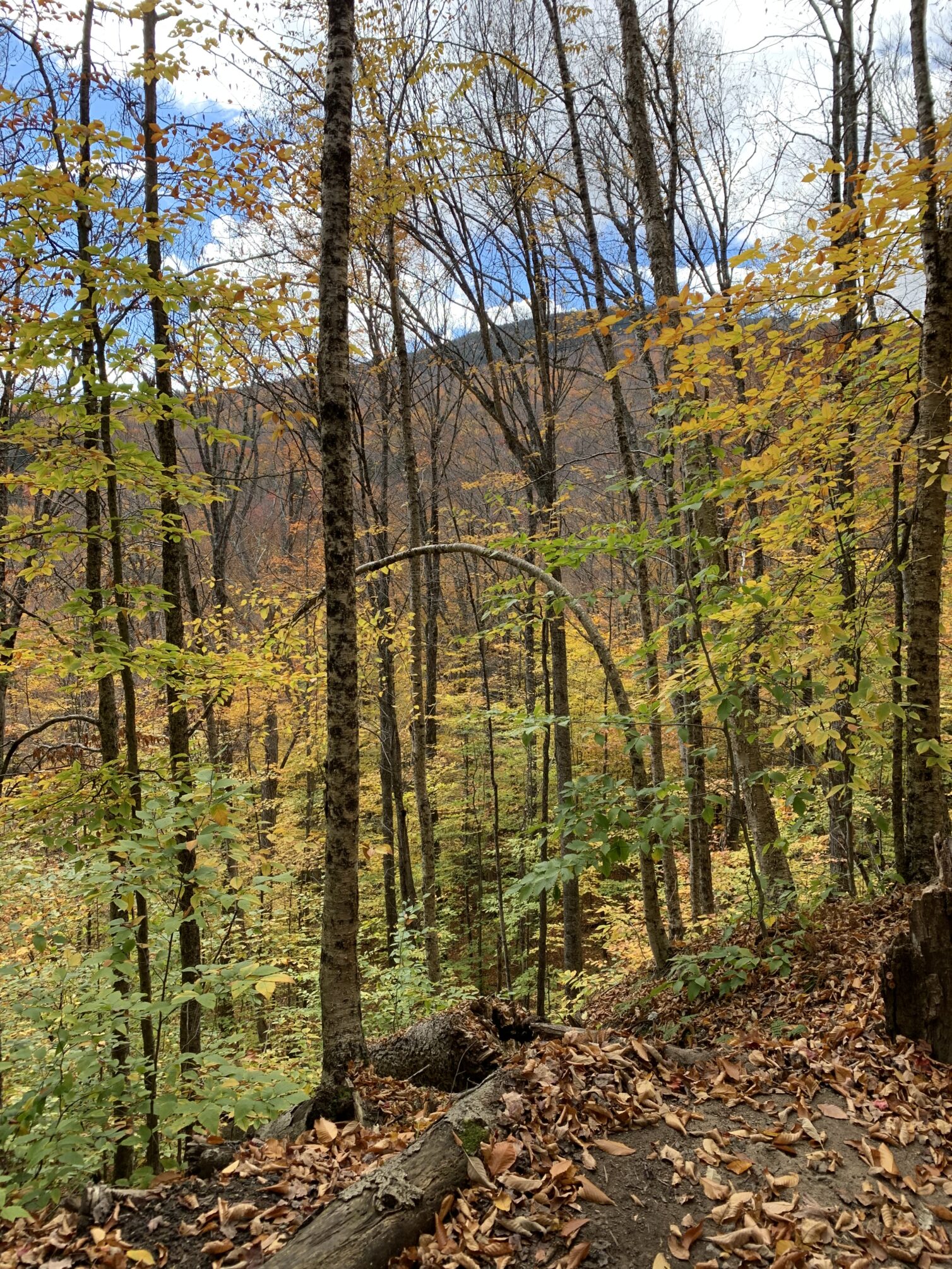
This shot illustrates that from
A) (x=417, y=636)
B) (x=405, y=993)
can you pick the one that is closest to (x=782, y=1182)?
(x=405, y=993)

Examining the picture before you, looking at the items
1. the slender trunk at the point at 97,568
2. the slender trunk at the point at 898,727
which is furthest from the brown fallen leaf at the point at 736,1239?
the slender trunk at the point at 898,727

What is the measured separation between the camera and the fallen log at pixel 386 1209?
206cm

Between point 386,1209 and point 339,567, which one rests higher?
point 339,567

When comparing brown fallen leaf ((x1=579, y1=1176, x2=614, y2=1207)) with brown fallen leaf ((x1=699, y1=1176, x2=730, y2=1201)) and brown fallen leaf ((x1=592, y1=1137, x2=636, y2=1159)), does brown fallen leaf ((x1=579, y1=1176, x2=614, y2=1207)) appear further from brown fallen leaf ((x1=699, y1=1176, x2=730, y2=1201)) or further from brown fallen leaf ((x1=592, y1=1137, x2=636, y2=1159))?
brown fallen leaf ((x1=699, y1=1176, x2=730, y2=1201))

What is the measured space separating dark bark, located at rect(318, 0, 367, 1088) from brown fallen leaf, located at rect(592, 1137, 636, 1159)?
1346mm

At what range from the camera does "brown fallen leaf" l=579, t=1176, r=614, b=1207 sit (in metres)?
2.41

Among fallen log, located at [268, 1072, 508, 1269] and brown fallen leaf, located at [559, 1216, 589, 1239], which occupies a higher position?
fallen log, located at [268, 1072, 508, 1269]

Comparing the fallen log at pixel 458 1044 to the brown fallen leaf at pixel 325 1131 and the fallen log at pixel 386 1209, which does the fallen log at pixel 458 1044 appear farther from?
the fallen log at pixel 386 1209

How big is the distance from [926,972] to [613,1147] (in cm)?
183

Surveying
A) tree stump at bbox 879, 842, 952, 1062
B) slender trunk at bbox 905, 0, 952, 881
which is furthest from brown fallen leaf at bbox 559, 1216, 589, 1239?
slender trunk at bbox 905, 0, 952, 881

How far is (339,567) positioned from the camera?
3.67 meters

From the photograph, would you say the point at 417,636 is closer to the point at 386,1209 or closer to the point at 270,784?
the point at 386,1209

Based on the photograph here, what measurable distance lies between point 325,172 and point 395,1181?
15.8 feet

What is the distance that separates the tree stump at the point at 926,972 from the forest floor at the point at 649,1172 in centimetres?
14
